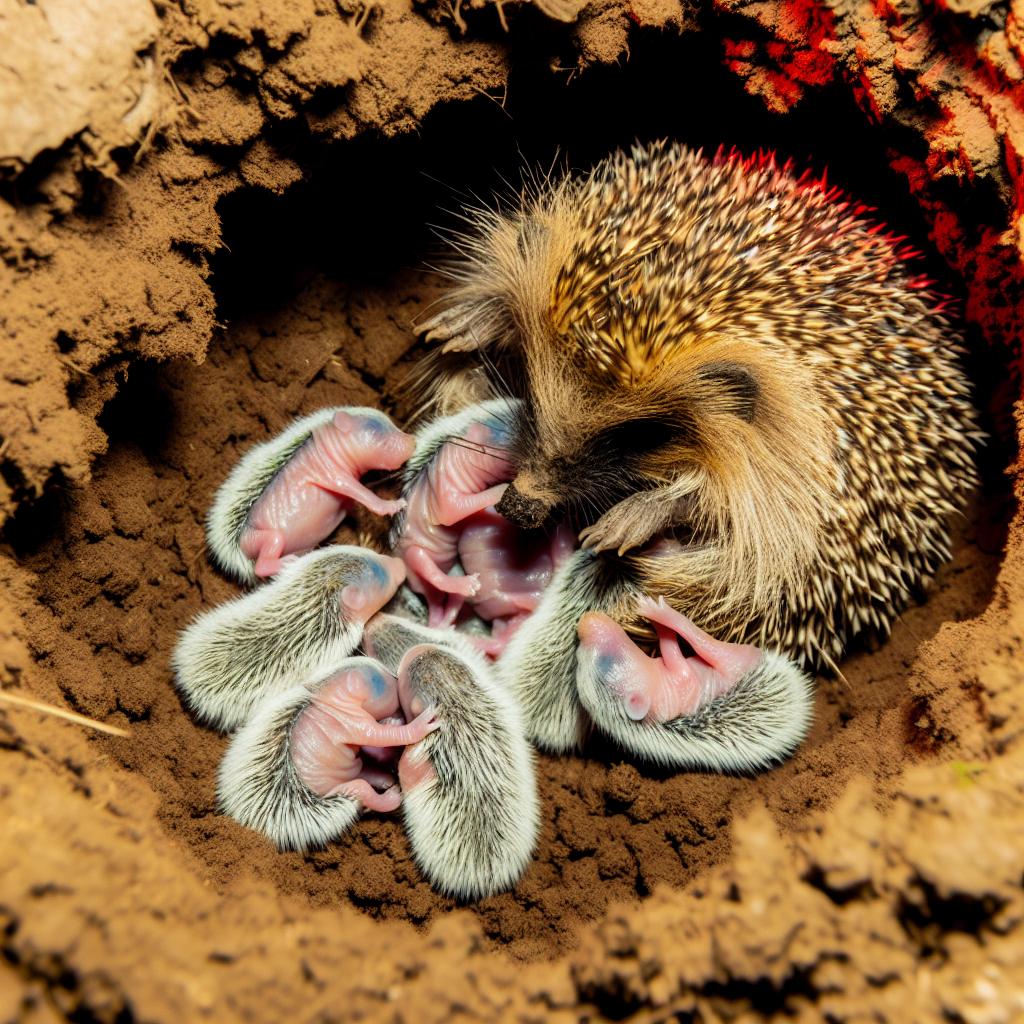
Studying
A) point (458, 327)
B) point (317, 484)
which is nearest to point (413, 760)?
point (317, 484)

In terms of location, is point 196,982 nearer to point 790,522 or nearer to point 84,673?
point 84,673

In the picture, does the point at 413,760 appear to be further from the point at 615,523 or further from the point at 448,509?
the point at 615,523

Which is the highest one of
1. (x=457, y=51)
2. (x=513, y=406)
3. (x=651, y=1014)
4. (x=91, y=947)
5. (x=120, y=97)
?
(x=457, y=51)

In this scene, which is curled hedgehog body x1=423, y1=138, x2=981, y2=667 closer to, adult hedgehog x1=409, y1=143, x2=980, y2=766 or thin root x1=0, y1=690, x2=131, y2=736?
adult hedgehog x1=409, y1=143, x2=980, y2=766

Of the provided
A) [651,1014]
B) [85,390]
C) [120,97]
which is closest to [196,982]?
[651,1014]

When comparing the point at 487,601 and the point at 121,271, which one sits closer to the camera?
the point at 121,271

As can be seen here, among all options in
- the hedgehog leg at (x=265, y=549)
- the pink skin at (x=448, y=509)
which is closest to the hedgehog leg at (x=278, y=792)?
the hedgehog leg at (x=265, y=549)
